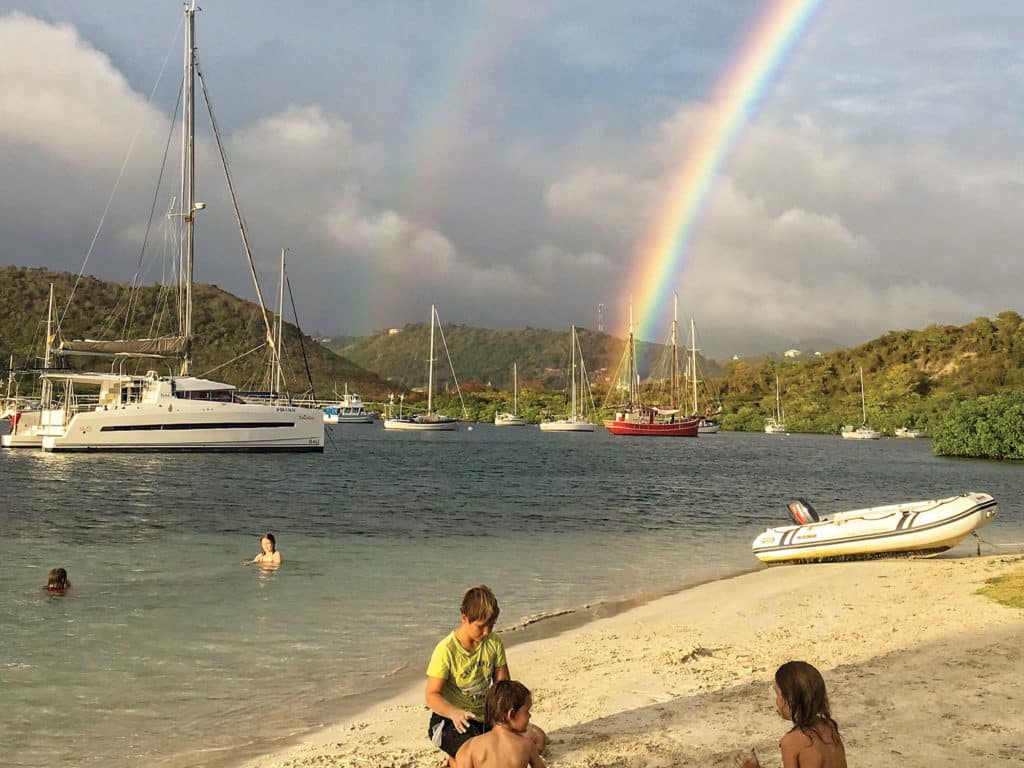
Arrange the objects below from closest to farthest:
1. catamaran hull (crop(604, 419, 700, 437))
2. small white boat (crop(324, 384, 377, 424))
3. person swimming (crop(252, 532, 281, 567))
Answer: person swimming (crop(252, 532, 281, 567))
catamaran hull (crop(604, 419, 700, 437))
small white boat (crop(324, 384, 377, 424))

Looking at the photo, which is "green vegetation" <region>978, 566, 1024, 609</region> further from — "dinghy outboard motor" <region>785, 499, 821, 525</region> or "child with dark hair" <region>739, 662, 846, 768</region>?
"child with dark hair" <region>739, 662, 846, 768</region>

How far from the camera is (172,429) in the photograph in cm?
5212

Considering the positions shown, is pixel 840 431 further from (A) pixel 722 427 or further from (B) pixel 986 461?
(B) pixel 986 461

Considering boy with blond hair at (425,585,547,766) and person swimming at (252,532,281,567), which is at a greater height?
boy with blond hair at (425,585,547,766)

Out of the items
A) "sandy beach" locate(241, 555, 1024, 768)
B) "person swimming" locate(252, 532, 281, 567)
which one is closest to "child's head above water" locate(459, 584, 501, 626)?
"sandy beach" locate(241, 555, 1024, 768)

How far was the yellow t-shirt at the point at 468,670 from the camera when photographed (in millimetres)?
5344

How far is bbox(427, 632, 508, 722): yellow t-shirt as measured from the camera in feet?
17.5

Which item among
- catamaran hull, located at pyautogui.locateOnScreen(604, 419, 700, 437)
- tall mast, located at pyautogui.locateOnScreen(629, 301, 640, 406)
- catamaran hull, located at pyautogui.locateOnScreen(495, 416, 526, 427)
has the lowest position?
catamaran hull, located at pyautogui.locateOnScreen(604, 419, 700, 437)

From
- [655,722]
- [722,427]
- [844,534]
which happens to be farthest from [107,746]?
[722,427]

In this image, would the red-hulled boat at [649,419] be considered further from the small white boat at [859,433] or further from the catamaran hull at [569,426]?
the small white boat at [859,433]

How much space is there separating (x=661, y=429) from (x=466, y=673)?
107 meters

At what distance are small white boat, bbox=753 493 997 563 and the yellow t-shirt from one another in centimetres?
1472

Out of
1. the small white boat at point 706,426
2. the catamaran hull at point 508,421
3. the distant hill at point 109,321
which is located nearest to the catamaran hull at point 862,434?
the small white boat at point 706,426

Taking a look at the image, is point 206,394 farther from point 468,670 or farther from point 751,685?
point 468,670
